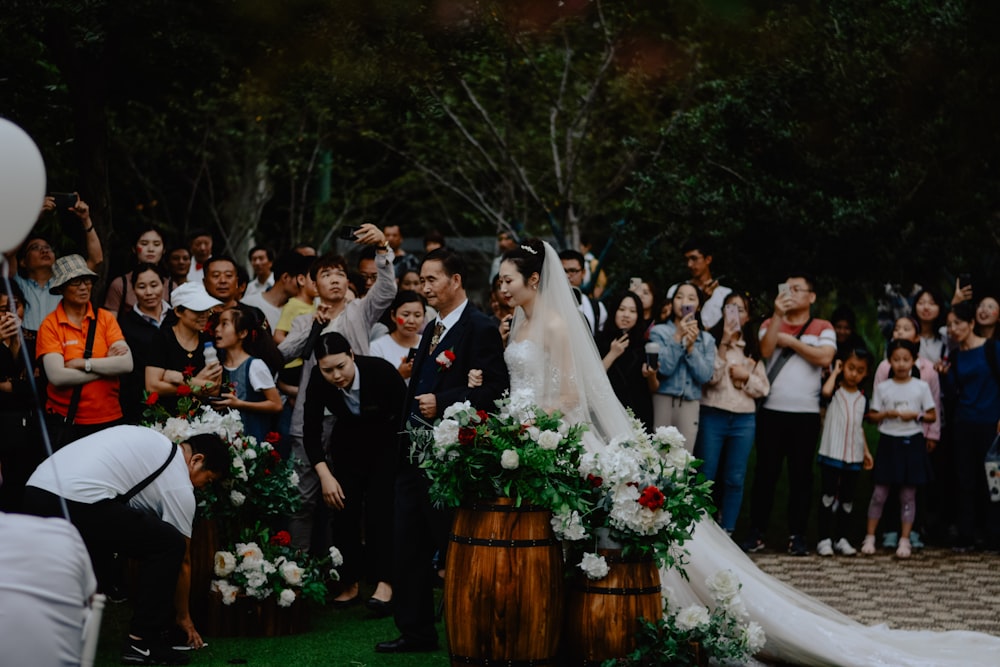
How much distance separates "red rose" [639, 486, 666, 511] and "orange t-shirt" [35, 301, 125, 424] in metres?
3.36

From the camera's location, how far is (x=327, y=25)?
768 cm

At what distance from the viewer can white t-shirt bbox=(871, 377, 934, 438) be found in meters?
9.25

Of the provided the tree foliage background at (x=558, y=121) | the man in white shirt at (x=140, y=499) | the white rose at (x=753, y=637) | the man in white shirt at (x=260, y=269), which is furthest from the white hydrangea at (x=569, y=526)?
the man in white shirt at (x=260, y=269)

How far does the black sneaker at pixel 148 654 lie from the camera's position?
5.64 metres

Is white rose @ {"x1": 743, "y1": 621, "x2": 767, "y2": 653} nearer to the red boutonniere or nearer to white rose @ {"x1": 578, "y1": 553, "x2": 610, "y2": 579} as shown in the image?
white rose @ {"x1": 578, "y1": 553, "x2": 610, "y2": 579}

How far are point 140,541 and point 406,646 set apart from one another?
55.9 inches

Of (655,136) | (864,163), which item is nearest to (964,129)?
(864,163)

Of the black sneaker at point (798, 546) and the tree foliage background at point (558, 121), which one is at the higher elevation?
the tree foliage background at point (558, 121)

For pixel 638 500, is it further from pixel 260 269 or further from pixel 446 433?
pixel 260 269

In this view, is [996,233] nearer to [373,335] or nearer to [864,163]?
[864,163]

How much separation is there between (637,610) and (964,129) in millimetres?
7776

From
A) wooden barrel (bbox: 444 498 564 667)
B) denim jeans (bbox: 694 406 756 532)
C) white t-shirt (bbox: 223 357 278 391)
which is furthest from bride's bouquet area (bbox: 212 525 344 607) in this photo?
denim jeans (bbox: 694 406 756 532)

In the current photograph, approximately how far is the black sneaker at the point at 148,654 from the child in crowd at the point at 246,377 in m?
1.76

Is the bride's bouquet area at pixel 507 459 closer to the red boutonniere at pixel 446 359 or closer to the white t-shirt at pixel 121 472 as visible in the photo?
the red boutonniere at pixel 446 359
